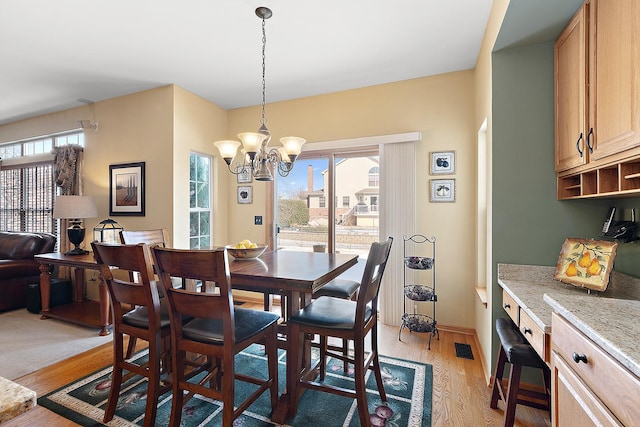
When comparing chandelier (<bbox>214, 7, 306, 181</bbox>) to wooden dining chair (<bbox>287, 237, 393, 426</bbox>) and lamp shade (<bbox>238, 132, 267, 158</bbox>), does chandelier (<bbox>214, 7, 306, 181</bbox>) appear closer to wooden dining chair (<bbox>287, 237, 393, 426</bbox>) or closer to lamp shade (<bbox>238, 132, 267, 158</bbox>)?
lamp shade (<bbox>238, 132, 267, 158</bbox>)

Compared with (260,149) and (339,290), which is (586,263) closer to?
(339,290)

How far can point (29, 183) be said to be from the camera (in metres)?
4.71

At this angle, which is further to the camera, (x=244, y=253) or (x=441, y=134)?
(x=441, y=134)

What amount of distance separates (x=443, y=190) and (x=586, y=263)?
1.54 meters

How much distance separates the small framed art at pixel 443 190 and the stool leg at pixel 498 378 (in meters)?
1.63

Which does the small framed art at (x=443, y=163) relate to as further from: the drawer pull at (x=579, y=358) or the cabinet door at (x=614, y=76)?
the drawer pull at (x=579, y=358)

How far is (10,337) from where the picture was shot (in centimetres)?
295

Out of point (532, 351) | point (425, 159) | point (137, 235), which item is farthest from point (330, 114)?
point (532, 351)

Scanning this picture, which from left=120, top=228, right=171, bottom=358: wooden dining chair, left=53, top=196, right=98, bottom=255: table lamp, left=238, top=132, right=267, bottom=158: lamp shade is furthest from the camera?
left=53, top=196, right=98, bottom=255: table lamp

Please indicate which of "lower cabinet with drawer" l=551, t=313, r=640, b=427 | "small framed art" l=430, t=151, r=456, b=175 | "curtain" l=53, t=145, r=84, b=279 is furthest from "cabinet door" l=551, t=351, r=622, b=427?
"curtain" l=53, t=145, r=84, b=279

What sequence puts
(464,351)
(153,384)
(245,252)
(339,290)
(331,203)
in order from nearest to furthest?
(153,384), (245,252), (339,290), (464,351), (331,203)

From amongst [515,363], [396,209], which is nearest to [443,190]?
[396,209]

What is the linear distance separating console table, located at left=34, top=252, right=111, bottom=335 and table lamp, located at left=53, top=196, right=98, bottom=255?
20 cm

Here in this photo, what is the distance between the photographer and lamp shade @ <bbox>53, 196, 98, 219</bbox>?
349 cm
